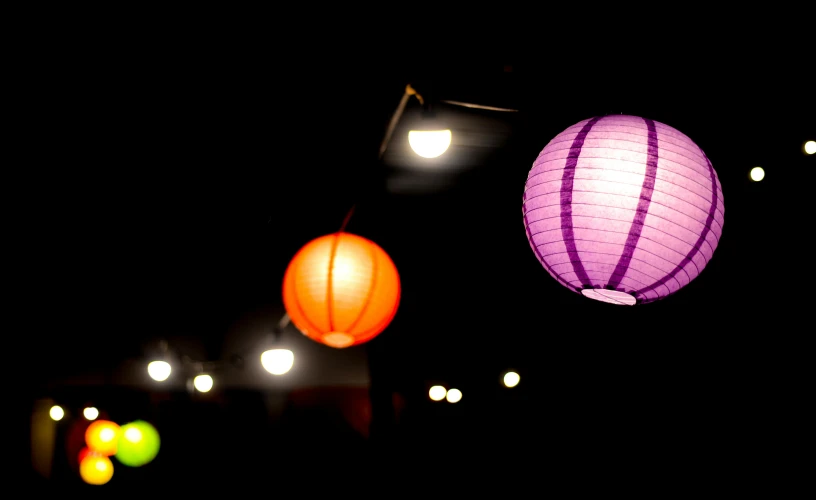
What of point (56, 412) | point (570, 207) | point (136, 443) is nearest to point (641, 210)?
point (570, 207)

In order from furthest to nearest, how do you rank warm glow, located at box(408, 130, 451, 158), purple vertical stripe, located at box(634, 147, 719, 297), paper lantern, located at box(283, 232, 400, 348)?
warm glow, located at box(408, 130, 451, 158), paper lantern, located at box(283, 232, 400, 348), purple vertical stripe, located at box(634, 147, 719, 297)

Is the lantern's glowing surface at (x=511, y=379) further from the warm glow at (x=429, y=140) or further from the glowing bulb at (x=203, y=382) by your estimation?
the warm glow at (x=429, y=140)

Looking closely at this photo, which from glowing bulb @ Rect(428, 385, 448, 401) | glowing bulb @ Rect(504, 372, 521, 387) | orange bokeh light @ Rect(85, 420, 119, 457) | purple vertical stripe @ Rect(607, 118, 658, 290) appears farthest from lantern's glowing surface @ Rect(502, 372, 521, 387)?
purple vertical stripe @ Rect(607, 118, 658, 290)

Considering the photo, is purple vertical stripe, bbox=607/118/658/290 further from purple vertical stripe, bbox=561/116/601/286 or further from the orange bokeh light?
the orange bokeh light

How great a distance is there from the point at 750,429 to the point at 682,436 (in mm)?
522

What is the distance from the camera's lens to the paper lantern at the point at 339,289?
3232mm

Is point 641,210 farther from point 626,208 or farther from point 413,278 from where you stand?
point 413,278

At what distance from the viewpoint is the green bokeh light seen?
5.27m

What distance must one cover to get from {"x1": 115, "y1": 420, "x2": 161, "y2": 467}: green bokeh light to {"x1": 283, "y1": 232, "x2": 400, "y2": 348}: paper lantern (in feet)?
8.44

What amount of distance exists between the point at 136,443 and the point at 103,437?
236 millimetres

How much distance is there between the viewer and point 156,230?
5742 mm

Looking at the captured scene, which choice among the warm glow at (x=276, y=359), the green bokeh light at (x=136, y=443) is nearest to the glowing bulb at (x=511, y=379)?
the warm glow at (x=276, y=359)

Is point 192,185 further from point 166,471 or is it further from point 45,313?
point 166,471

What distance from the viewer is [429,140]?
346cm
